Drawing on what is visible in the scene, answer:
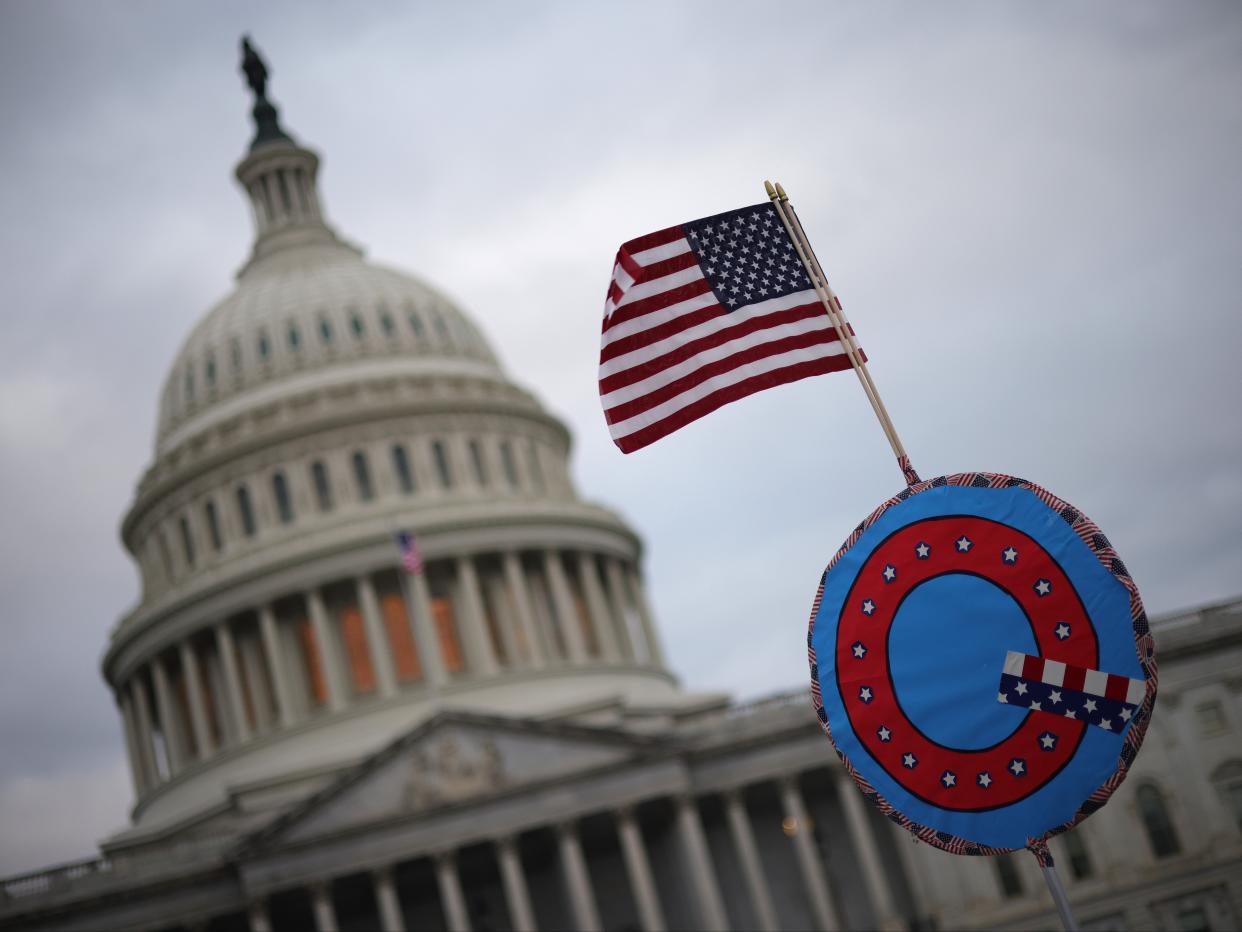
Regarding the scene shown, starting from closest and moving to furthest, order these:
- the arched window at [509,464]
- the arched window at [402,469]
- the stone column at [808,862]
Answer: the stone column at [808,862] < the arched window at [402,469] < the arched window at [509,464]

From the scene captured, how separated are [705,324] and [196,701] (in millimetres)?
61703

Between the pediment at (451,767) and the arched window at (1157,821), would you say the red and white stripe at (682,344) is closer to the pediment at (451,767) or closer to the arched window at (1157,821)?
the pediment at (451,767)

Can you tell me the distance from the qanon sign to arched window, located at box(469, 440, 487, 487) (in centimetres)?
6493

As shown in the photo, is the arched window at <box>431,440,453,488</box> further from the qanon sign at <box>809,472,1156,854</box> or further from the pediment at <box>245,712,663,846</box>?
the qanon sign at <box>809,472,1156,854</box>

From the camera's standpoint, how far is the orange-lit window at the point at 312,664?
70875 mm

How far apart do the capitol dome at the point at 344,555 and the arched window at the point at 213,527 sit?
15 cm

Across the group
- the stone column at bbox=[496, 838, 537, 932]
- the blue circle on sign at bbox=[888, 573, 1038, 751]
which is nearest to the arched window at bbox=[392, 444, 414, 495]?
the stone column at bbox=[496, 838, 537, 932]

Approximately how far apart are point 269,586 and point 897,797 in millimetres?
61665

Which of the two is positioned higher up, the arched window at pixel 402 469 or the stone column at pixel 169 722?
the arched window at pixel 402 469

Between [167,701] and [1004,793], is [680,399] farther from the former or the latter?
[167,701]

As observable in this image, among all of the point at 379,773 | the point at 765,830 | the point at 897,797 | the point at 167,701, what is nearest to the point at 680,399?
the point at 897,797

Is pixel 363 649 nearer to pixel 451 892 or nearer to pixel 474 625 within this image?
pixel 474 625

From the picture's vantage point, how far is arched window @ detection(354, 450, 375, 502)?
7588 cm

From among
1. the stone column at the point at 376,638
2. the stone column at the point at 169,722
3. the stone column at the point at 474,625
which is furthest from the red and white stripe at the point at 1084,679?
the stone column at the point at 169,722
